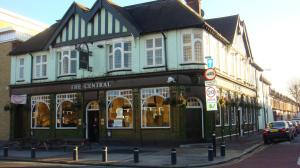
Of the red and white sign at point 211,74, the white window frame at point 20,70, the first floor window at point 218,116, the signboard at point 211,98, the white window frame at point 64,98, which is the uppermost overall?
the white window frame at point 20,70

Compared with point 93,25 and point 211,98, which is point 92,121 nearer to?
point 93,25

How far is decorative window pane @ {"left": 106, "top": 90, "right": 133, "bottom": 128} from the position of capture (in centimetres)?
2503

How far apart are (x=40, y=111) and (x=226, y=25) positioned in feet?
57.9

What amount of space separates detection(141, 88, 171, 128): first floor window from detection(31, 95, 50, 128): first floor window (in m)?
8.66

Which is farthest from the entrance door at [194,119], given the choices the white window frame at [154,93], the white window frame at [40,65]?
the white window frame at [40,65]

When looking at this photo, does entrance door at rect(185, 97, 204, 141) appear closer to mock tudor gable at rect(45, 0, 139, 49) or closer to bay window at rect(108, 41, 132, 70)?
bay window at rect(108, 41, 132, 70)

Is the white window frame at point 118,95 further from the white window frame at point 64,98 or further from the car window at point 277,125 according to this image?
the car window at point 277,125

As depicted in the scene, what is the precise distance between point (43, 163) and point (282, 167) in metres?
10.6

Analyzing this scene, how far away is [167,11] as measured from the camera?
25906 millimetres

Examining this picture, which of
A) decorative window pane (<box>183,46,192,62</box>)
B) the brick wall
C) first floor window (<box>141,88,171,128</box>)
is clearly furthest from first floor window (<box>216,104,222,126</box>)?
the brick wall

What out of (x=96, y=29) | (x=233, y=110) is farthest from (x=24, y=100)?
(x=233, y=110)

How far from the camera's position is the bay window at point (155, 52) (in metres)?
24.4

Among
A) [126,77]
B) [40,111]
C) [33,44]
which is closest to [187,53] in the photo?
[126,77]

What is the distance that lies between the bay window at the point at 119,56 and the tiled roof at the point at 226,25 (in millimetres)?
9988
